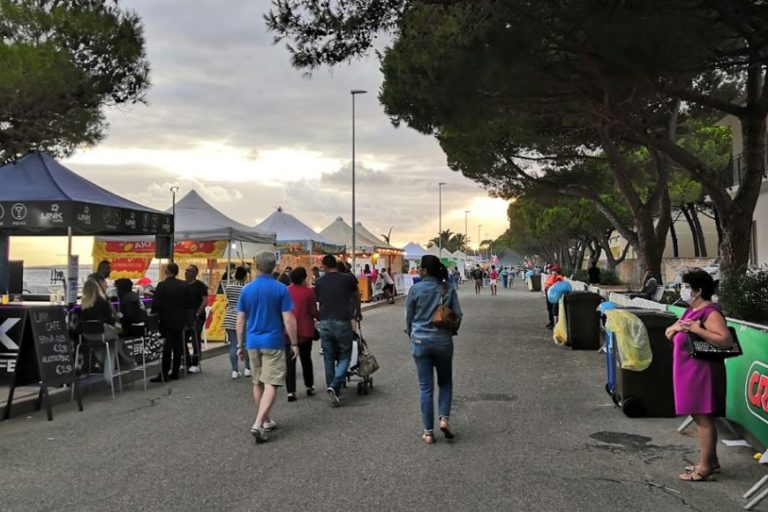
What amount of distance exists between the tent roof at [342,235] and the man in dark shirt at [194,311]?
22.8m

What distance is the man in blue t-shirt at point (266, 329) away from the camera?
6.47 meters

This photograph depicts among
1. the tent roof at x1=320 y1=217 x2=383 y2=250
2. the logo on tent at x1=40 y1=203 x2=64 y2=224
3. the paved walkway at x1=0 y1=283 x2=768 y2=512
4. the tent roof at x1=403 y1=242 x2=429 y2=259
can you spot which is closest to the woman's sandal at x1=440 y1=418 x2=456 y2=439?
the paved walkway at x1=0 y1=283 x2=768 y2=512

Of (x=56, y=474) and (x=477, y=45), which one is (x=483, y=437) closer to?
(x=56, y=474)

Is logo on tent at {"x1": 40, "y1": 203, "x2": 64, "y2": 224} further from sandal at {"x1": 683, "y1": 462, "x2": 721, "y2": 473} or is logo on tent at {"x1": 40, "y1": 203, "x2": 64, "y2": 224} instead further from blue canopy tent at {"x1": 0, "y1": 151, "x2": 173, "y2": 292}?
sandal at {"x1": 683, "y1": 462, "x2": 721, "y2": 473}

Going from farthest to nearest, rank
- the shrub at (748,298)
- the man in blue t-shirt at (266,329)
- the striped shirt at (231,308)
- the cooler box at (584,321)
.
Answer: the cooler box at (584,321)
the striped shirt at (231,308)
the shrub at (748,298)
the man in blue t-shirt at (266,329)

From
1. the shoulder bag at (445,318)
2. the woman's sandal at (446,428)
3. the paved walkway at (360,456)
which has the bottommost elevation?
the paved walkway at (360,456)

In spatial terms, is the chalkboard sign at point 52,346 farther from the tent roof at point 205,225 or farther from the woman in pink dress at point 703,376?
the tent roof at point 205,225

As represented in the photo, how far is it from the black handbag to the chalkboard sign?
6618mm

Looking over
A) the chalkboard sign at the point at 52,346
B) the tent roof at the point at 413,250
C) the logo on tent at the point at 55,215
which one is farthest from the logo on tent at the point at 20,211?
the tent roof at the point at 413,250

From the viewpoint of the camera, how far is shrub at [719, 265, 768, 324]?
8.82 m

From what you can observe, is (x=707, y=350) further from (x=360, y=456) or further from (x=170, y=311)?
(x=170, y=311)

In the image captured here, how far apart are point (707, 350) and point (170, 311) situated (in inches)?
287

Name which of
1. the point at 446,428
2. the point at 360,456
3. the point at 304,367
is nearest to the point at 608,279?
the point at 304,367

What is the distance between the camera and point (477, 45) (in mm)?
9391
